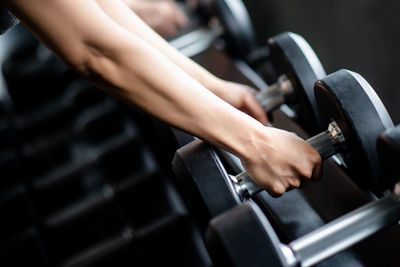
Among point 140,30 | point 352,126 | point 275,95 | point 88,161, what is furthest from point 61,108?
point 352,126

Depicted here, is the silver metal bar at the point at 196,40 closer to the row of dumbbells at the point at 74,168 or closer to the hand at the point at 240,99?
the row of dumbbells at the point at 74,168

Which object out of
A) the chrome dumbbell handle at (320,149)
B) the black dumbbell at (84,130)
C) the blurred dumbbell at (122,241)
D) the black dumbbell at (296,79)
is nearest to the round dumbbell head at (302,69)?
the black dumbbell at (296,79)

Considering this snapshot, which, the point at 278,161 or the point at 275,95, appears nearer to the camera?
the point at 278,161

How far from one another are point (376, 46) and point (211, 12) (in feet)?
1.76

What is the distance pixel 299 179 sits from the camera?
659mm

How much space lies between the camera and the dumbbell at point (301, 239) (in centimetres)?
51

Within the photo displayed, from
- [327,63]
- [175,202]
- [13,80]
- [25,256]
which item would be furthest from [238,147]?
[13,80]

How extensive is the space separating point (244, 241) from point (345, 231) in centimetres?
17

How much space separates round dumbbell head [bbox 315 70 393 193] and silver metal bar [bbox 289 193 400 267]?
0.18ft

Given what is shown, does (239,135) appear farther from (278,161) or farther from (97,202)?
(97,202)

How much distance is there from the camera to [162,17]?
1446 millimetres

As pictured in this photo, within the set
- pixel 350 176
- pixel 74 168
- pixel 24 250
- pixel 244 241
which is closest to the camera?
pixel 244 241

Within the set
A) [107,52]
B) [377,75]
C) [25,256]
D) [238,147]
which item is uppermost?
[107,52]

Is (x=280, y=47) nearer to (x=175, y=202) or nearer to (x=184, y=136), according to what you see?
(x=184, y=136)
